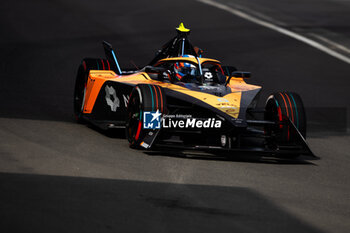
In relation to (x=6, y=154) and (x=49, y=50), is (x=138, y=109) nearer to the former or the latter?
(x=6, y=154)

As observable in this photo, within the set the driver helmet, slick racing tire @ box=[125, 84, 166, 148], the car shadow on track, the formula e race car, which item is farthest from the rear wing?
the car shadow on track

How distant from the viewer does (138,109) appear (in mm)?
10266

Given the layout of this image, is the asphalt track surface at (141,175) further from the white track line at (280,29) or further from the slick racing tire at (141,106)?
the white track line at (280,29)

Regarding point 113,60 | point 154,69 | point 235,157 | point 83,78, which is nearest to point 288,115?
point 235,157

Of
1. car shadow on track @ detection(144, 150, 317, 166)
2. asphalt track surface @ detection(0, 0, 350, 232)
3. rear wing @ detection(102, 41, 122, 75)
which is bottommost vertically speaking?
car shadow on track @ detection(144, 150, 317, 166)

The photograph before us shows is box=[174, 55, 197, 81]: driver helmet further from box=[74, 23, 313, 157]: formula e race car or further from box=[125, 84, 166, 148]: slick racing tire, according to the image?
box=[125, 84, 166, 148]: slick racing tire

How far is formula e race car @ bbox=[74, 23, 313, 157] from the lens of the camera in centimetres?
987

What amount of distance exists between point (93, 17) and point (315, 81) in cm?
1118

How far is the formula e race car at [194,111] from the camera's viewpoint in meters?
9.87

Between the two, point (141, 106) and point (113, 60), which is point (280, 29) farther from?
point (141, 106)

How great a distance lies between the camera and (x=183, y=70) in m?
11.5

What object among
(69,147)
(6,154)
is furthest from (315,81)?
(6,154)

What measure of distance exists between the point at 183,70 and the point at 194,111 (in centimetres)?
150

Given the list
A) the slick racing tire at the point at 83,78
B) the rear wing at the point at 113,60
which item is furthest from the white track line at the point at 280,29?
the slick racing tire at the point at 83,78
